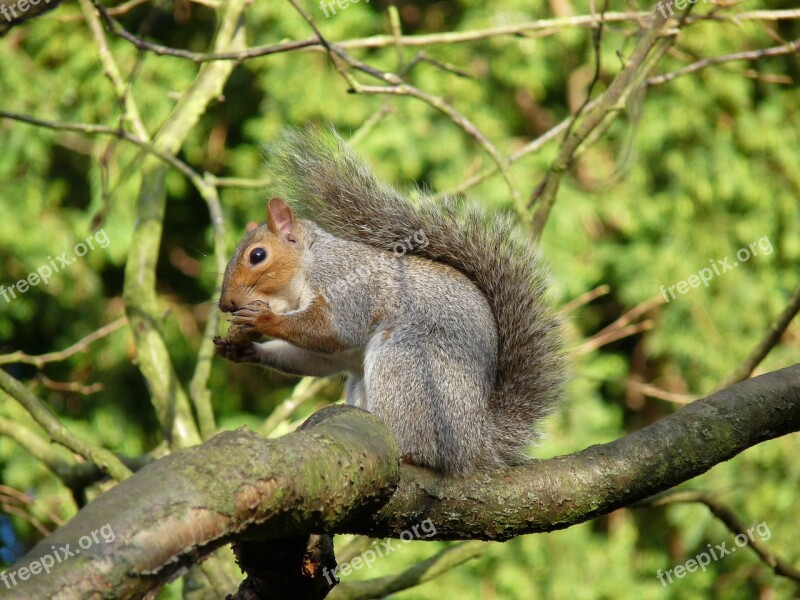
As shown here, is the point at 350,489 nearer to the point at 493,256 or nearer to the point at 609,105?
the point at 493,256

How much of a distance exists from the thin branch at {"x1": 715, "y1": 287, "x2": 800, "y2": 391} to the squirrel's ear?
121 centimetres

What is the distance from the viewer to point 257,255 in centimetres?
242

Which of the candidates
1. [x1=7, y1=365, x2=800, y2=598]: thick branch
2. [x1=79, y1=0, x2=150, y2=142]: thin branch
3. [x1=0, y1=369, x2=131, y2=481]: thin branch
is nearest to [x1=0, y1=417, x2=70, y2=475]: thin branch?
[x1=0, y1=369, x2=131, y2=481]: thin branch

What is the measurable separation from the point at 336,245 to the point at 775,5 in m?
3.91

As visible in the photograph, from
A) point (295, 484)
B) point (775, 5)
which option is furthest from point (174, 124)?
point (775, 5)

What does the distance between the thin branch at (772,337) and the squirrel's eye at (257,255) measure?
1.22 m

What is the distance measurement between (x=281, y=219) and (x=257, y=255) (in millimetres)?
149

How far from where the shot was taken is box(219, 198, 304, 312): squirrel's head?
93.8 inches

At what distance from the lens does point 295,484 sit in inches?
49.0

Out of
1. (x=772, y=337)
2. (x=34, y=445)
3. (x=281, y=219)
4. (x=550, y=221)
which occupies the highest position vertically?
(x=550, y=221)

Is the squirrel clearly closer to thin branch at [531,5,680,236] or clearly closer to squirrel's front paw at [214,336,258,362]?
squirrel's front paw at [214,336,258,362]

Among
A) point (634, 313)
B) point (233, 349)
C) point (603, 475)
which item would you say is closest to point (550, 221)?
point (634, 313)

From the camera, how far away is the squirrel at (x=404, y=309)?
2.11 metres

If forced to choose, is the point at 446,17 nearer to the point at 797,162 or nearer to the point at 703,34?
the point at 703,34
